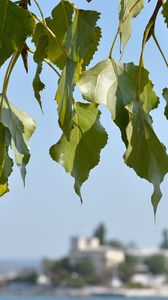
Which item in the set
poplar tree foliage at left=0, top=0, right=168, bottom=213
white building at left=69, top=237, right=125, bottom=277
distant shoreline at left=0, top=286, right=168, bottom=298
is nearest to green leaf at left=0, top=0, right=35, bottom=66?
poplar tree foliage at left=0, top=0, right=168, bottom=213

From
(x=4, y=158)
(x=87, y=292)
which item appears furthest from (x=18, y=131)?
(x=87, y=292)

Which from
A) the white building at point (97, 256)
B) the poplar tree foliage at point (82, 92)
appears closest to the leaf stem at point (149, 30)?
the poplar tree foliage at point (82, 92)

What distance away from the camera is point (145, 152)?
0.84 ft

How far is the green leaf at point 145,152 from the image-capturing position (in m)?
0.25

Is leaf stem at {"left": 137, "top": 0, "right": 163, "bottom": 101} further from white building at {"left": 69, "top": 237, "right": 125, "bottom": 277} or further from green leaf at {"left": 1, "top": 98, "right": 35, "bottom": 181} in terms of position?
white building at {"left": 69, "top": 237, "right": 125, "bottom": 277}

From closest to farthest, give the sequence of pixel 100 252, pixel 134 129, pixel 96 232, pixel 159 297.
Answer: pixel 134 129, pixel 159 297, pixel 100 252, pixel 96 232

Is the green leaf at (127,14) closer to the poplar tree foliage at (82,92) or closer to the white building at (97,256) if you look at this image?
the poplar tree foliage at (82,92)

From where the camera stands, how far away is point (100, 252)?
1955 cm

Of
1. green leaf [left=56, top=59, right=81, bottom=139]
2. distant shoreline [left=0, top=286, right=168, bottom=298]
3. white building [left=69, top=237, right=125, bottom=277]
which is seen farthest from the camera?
white building [left=69, top=237, right=125, bottom=277]

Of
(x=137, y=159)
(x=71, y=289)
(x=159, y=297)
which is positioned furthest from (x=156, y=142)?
(x=71, y=289)

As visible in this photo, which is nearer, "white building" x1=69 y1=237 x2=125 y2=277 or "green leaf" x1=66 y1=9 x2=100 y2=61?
"green leaf" x1=66 y1=9 x2=100 y2=61

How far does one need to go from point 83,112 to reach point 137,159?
27 millimetres

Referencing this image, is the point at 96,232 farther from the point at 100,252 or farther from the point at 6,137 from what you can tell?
the point at 6,137

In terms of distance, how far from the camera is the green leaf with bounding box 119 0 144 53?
26 centimetres
